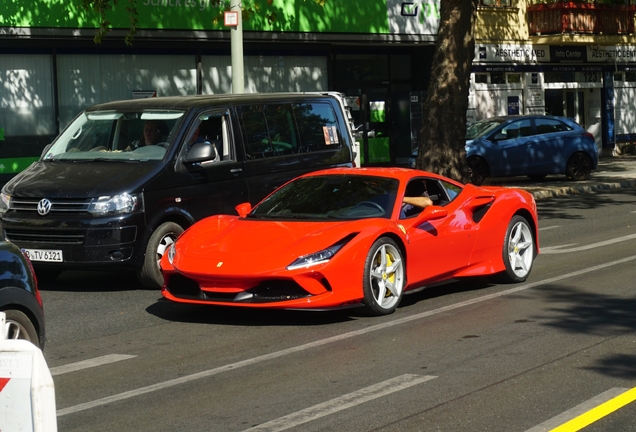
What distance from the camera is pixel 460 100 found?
22.5 m

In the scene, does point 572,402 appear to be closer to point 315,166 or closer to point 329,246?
point 329,246

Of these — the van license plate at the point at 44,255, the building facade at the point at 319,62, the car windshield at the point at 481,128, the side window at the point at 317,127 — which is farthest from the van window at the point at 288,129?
the car windshield at the point at 481,128

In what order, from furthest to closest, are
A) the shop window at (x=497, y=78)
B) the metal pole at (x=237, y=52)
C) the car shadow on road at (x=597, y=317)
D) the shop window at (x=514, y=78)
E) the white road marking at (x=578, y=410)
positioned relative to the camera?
the shop window at (x=514, y=78) → the shop window at (x=497, y=78) → the metal pole at (x=237, y=52) → the car shadow on road at (x=597, y=317) → the white road marking at (x=578, y=410)

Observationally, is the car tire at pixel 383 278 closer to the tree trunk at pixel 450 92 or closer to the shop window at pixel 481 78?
the tree trunk at pixel 450 92

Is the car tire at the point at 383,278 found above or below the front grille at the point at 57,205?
below

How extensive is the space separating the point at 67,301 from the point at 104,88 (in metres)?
12.8

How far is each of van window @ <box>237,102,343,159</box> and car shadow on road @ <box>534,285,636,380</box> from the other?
4050 millimetres

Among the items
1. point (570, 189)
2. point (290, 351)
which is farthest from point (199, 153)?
point (570, 189)

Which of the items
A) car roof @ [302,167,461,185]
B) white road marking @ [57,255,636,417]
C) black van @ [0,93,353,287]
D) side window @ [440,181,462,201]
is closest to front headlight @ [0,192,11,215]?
black van @ [0,93,353,287]

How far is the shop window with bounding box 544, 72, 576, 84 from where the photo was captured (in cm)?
3600

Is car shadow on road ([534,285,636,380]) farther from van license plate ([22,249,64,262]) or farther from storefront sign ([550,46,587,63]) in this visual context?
storefront sign ([550,46,587,63])

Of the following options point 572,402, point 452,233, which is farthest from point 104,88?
point 572,402

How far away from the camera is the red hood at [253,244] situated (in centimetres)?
911

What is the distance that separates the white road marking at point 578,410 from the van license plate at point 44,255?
257 inches
